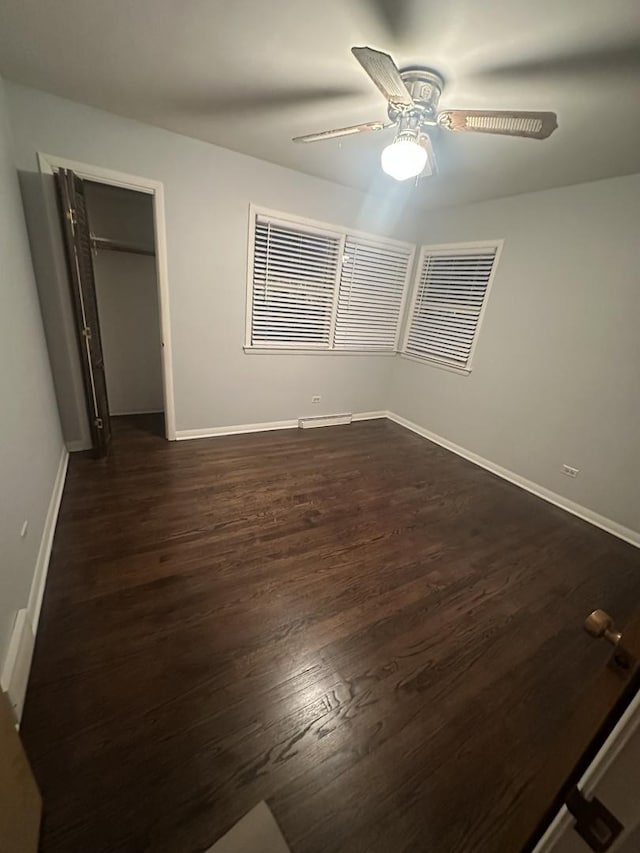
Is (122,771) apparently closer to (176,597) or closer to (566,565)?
(176,597)

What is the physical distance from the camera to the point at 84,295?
8.47 feet

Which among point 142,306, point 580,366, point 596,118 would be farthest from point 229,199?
A: point 580,366

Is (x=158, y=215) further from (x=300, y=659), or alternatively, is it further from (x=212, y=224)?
(x=300, y=659)

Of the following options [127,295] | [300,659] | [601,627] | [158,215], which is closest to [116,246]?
[127,295]

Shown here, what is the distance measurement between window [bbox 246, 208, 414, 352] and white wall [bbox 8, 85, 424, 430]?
0.13m

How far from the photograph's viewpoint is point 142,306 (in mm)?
3666

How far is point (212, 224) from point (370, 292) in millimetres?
1979

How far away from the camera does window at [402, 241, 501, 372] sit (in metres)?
3.56

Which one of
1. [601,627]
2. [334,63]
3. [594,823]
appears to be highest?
[334,63]

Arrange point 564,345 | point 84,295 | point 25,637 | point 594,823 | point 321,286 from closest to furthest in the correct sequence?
1. point 594,823
2. point 25,637
3. point 84,295
4. point 564,345
5. point 321,286

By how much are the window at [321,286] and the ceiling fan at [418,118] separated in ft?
4.89

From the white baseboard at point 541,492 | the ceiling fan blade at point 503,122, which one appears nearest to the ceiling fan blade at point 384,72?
the ceiling fan blade at point 503,122

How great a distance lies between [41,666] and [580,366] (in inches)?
160

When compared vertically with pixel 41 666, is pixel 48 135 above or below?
above
